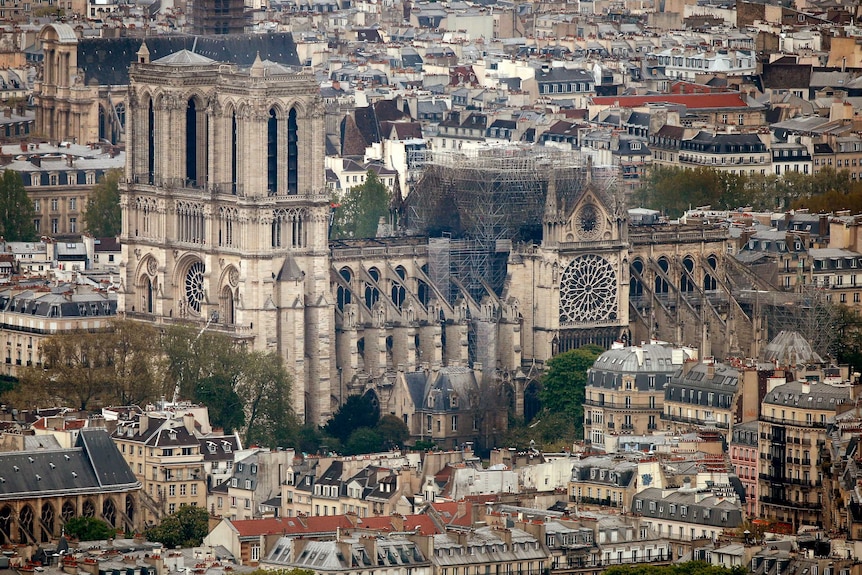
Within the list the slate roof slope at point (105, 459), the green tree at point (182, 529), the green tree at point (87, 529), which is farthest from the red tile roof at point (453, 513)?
the slate roof slope at point (105, 459)

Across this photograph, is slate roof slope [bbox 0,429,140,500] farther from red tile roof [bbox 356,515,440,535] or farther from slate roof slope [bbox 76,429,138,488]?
red tile roof [bbox 356,515,440,535]

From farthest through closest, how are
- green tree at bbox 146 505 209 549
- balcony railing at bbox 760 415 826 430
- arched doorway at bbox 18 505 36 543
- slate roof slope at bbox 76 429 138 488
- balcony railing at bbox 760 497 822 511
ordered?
1. slate roof slope at bbox 76 429 138 488
2. balcony railing at bbox 760 415 826 430
3. arched doorway at bbox 18 505 36 543
4. balcony railing at bbox 760 497 822 511
5. green tree at bbox 146 505 209 549

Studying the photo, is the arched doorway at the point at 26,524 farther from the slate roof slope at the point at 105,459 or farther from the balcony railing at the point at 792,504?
the balcony railing at the point at 792,504

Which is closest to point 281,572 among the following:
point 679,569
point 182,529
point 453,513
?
point 453,513

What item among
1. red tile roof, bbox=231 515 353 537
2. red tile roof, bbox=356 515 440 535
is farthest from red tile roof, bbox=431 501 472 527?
red tile roof, bbox=231 515 353 537

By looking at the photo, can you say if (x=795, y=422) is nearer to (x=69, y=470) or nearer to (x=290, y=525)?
(x=290, y=525)

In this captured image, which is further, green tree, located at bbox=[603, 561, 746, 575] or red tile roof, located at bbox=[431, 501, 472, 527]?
red tile roof, located at bbox=[431, 501, 472, 527]
